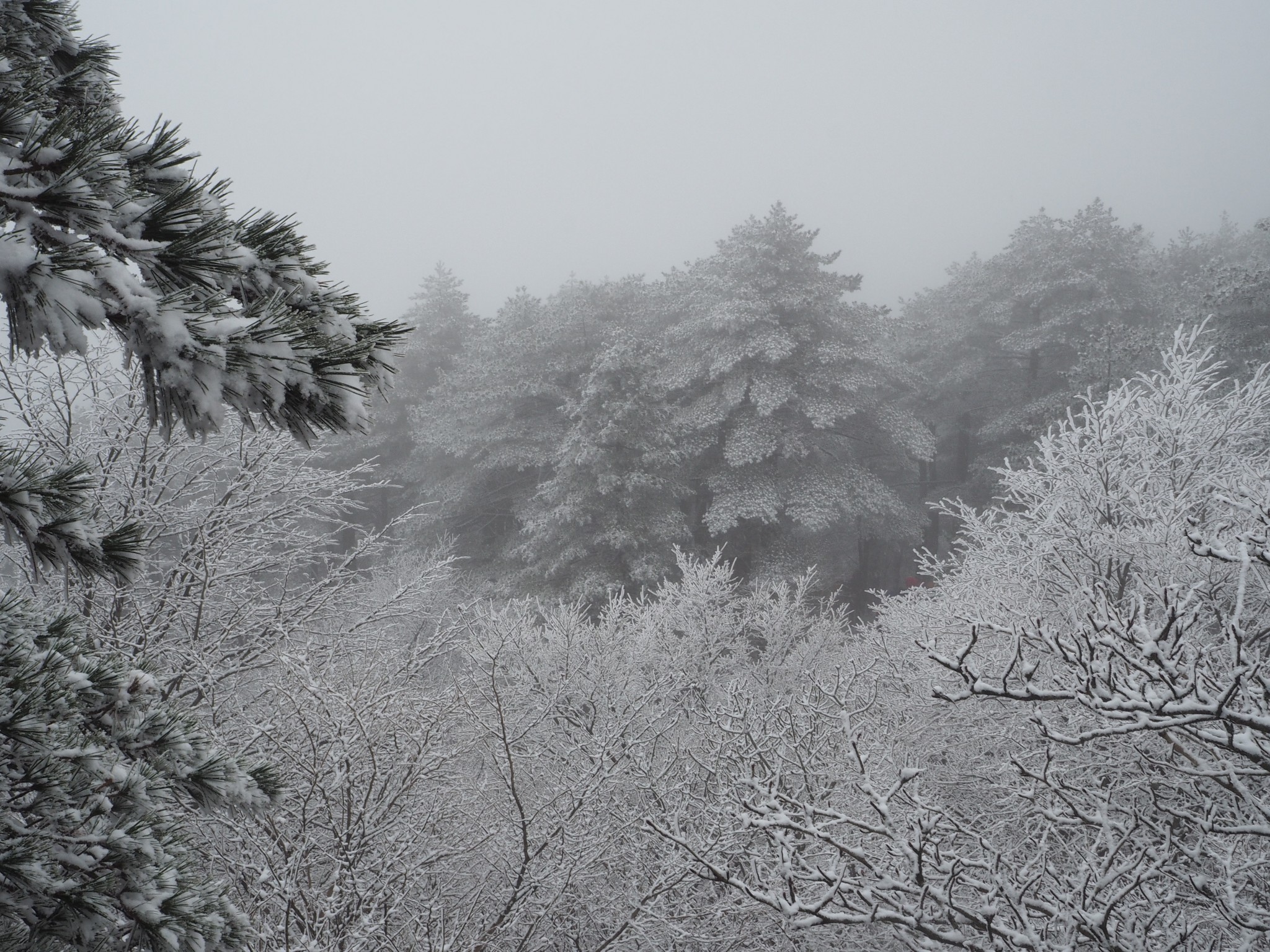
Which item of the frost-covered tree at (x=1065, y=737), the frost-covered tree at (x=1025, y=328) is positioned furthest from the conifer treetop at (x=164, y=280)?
the frost-covered tree at (x=1025, y=328)

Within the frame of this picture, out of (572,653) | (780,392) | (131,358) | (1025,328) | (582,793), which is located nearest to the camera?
(131,358)

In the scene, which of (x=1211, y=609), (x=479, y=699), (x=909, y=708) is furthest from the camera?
(x=909, y=708)

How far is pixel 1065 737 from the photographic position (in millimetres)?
2637

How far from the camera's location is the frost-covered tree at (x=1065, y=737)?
2754mm

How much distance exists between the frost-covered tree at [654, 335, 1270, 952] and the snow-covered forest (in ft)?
0.18

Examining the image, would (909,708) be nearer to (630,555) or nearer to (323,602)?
(323,602)

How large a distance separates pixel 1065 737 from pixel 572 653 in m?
8.02

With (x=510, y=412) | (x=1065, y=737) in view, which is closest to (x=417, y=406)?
(x=510, y=412)

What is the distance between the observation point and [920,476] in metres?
26.7

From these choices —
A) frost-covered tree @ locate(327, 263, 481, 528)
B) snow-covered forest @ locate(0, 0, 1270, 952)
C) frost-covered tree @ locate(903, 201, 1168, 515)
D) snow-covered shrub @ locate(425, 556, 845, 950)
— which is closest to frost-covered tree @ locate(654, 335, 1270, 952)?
snow-covered forest @ locate(0, 0, 1270, 952)

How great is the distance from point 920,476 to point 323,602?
24285mm

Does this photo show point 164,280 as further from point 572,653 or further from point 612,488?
point 612,488

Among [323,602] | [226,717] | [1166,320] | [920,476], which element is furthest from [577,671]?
[920,476]

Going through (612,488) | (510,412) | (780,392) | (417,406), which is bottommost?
(612,488)
